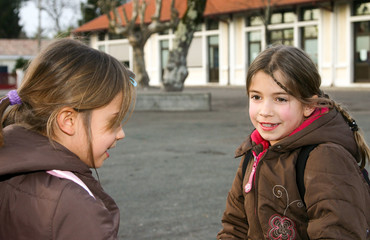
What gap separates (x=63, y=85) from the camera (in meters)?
1.52

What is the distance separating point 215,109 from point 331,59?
14564 mm

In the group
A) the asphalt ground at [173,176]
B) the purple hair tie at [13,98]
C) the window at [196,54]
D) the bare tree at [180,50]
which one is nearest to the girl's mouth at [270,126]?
the purple hair tie at [13,98]

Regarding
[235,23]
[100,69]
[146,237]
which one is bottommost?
[146,237]

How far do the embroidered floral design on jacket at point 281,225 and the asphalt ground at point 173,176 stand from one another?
6.04 ft

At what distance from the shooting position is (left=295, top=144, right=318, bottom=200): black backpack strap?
6.47 feet

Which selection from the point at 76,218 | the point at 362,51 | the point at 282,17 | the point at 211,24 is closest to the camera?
the point at 76,218

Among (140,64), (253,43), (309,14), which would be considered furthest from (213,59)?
(140,64)

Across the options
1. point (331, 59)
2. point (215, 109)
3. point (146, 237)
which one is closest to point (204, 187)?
point (146, 237)

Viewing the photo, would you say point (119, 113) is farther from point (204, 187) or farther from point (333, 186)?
point (204, 187)

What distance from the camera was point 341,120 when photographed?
2.09 metres

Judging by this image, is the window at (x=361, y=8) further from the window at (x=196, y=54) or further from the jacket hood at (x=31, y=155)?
the jacket hood at (x=31, y=155)

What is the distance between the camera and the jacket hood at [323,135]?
6.51ft

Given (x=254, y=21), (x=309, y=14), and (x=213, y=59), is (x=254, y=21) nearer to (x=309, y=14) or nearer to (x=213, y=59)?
(x=309, y=14)

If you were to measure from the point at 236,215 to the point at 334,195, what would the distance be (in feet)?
1.82
